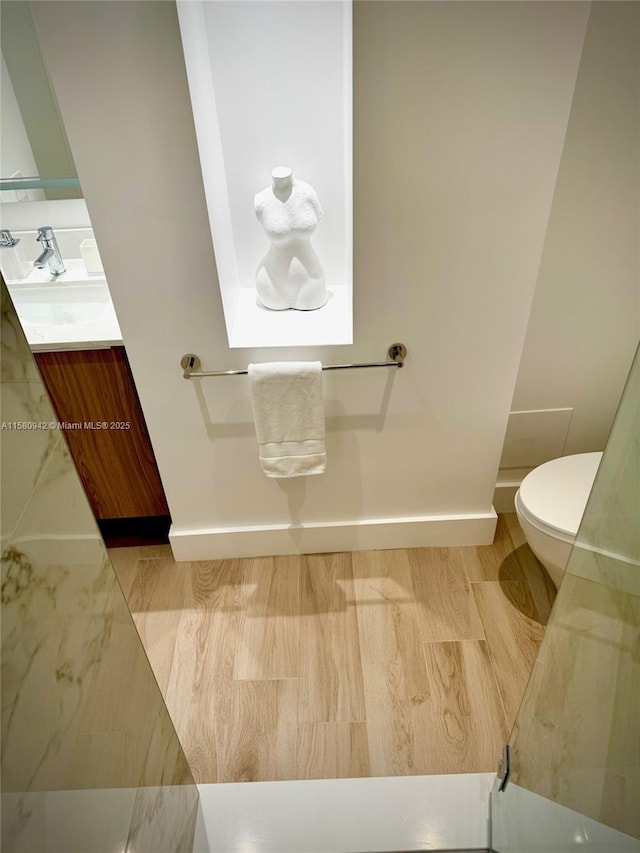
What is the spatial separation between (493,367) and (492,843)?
3.65 feet

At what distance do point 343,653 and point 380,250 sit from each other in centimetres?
113

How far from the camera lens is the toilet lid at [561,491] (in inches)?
65.7

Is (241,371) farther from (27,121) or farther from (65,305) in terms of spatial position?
(27,121)

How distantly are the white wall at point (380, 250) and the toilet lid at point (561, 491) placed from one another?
6.7 inches

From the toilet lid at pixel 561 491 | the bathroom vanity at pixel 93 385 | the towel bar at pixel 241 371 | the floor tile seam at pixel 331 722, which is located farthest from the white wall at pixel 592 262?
the bathroom vanity at pixel 93 385

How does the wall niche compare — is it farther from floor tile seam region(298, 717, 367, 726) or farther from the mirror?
floor tile seam region(298, 717, 367, 726)

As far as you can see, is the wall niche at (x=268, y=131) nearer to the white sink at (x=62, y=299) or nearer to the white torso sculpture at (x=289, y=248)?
the white torso sculpture at (x=289, y=248)

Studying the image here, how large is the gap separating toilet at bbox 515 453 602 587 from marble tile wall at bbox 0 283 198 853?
110 centimetres

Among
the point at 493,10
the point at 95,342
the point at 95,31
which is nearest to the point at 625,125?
the point at 493,10

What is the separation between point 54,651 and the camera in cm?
72

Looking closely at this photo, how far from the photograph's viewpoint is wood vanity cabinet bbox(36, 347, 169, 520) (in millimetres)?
1732

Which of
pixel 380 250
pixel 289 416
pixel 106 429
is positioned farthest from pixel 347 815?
pixel 380 250

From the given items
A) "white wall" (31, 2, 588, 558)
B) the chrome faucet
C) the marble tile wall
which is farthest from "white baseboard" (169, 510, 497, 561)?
the marble tile wall

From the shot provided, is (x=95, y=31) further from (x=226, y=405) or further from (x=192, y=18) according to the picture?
(x=226, y=405)
